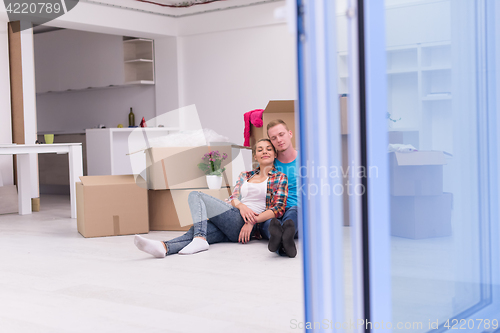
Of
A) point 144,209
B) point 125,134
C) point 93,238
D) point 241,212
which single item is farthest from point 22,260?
point 125,134

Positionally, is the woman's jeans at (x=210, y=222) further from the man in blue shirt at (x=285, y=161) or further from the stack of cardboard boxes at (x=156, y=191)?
the stack of cardboard boxes at (x=156, y=191)

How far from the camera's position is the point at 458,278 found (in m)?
1.26

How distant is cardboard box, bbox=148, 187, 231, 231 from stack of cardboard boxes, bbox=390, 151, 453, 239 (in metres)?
2.44

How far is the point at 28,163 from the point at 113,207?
1.81m

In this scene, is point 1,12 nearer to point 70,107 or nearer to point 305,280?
point 70,107

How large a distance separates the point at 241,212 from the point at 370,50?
84.8 inches

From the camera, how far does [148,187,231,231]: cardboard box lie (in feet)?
11.7

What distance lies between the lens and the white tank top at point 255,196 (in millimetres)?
3117

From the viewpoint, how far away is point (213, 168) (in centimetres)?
362

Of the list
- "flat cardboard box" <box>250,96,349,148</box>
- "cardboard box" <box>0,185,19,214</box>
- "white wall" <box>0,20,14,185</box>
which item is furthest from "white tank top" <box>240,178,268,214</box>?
"white wall" <box>0,20,14,185</box>

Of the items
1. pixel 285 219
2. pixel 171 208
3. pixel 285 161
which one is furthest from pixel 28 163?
pixel 285 219

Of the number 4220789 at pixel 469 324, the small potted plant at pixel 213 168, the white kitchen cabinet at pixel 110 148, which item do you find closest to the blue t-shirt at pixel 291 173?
the small potted plant at pixel 213 168

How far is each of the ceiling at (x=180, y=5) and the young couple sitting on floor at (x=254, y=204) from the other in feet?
10.0

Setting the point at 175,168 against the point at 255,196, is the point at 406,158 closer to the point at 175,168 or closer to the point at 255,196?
the point at 255,196
